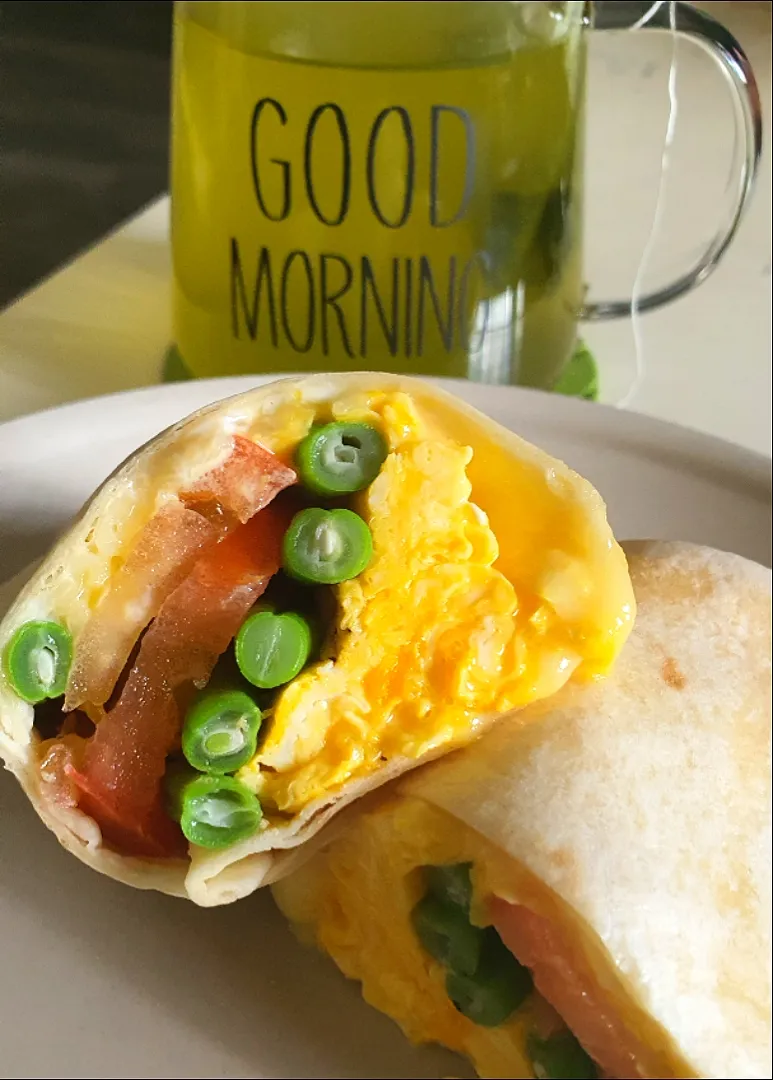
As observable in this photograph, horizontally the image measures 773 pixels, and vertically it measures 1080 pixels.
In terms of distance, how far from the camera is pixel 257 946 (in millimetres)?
750

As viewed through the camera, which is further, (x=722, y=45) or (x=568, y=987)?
(x=722, y=45)

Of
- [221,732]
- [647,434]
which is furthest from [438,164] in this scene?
[221,732]

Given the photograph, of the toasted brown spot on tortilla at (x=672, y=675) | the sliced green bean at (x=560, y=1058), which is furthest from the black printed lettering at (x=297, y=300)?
the sliced green bean at (x=560, y=1058)

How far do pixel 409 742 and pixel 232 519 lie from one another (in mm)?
164

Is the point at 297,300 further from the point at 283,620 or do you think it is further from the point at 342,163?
the point at 283,620

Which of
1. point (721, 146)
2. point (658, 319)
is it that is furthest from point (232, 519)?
point (721, 146)

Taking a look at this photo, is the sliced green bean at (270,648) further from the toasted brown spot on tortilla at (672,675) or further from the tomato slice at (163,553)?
the toasted brown spot on tortilla at (672,675)

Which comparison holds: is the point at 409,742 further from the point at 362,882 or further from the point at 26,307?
the point at 26,307

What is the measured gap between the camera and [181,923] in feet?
2.32

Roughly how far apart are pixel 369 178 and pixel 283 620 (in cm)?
42

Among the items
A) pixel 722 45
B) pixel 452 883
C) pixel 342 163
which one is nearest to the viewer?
pixel 452 883

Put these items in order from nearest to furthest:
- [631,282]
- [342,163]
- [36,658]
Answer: [36,658] → [342,163] → [631,282]

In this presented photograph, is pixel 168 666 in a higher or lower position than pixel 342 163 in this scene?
lower

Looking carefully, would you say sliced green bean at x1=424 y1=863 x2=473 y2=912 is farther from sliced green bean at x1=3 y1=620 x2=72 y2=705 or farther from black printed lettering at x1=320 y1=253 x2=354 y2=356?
black printed lettering at x1=320 y1=253 x2=354 y2=356
